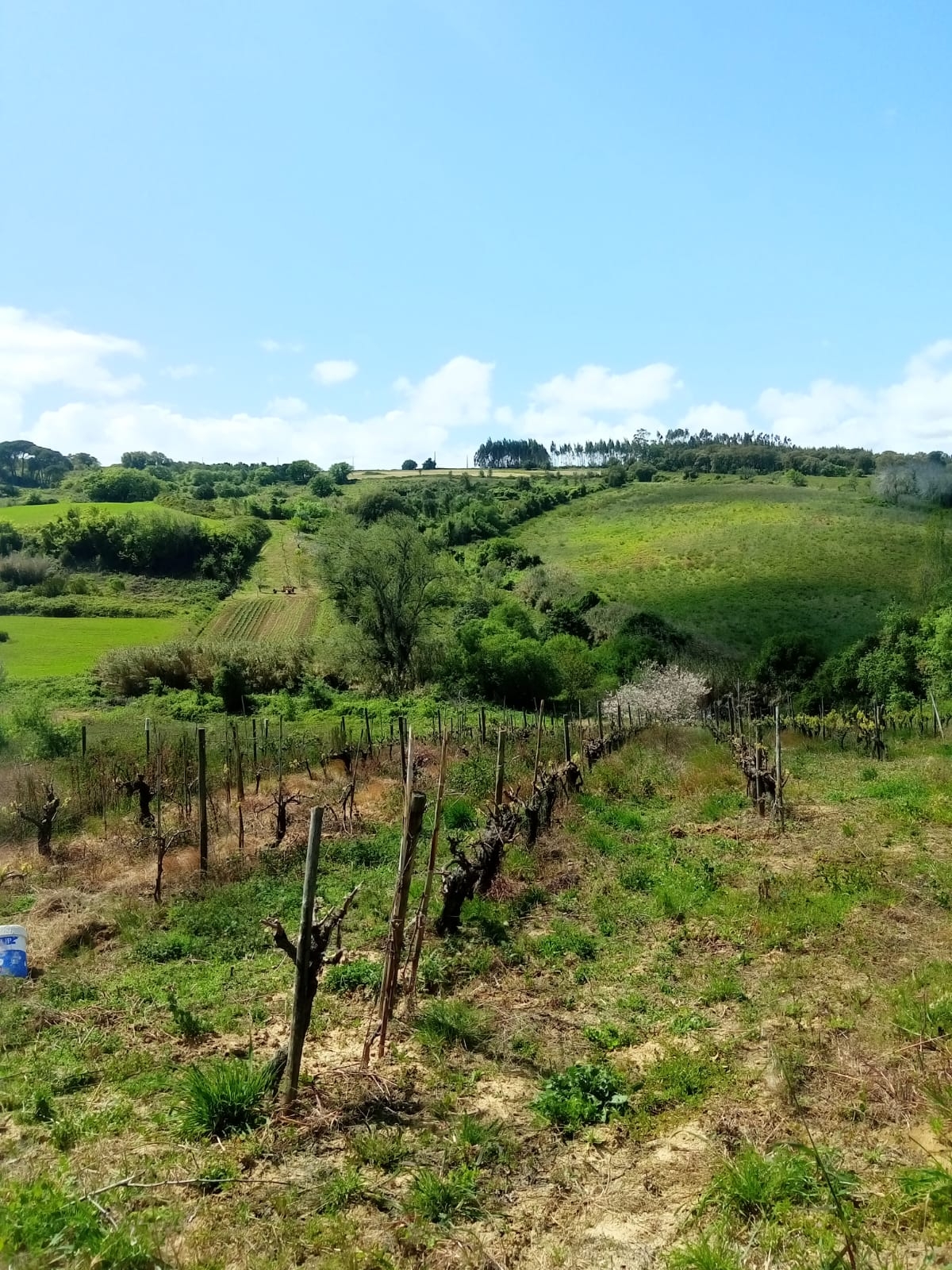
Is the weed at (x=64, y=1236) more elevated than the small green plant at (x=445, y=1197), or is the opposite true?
the weed at (x=64, y=1236)

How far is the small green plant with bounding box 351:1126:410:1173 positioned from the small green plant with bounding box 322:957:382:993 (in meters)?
2.32

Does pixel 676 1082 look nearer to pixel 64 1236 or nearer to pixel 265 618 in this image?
pixel 64 1236

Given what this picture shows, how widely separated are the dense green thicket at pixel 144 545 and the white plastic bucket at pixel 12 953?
61310 millimetres

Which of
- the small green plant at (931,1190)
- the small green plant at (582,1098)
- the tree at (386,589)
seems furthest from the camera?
the tree at (386,589)

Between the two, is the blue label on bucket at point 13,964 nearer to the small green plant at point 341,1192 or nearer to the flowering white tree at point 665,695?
the small green plant at point 341,1192

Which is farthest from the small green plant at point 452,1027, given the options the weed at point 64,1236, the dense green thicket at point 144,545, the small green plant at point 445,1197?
the dense green thicket at point 144,545

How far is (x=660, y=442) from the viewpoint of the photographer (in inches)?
6038

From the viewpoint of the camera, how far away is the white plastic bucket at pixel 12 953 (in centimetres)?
830

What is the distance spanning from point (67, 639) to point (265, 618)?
13129mm

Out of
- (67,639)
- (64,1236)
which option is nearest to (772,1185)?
(64,1236)

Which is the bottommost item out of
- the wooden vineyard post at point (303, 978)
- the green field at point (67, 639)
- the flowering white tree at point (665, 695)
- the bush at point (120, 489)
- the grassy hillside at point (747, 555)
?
the flowering white tree at point (665, 695)

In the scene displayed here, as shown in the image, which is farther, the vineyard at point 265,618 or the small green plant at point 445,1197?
the vineyard at point 265,618

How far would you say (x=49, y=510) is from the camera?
7294 centimetres

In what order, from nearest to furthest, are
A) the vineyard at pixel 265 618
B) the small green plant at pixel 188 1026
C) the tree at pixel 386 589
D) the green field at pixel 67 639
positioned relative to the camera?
the small green plant at pixel 188 1026 → the tree at pixel 386 589 → the green field at pixel 67 639 → the vineyard at pixel 265 618
